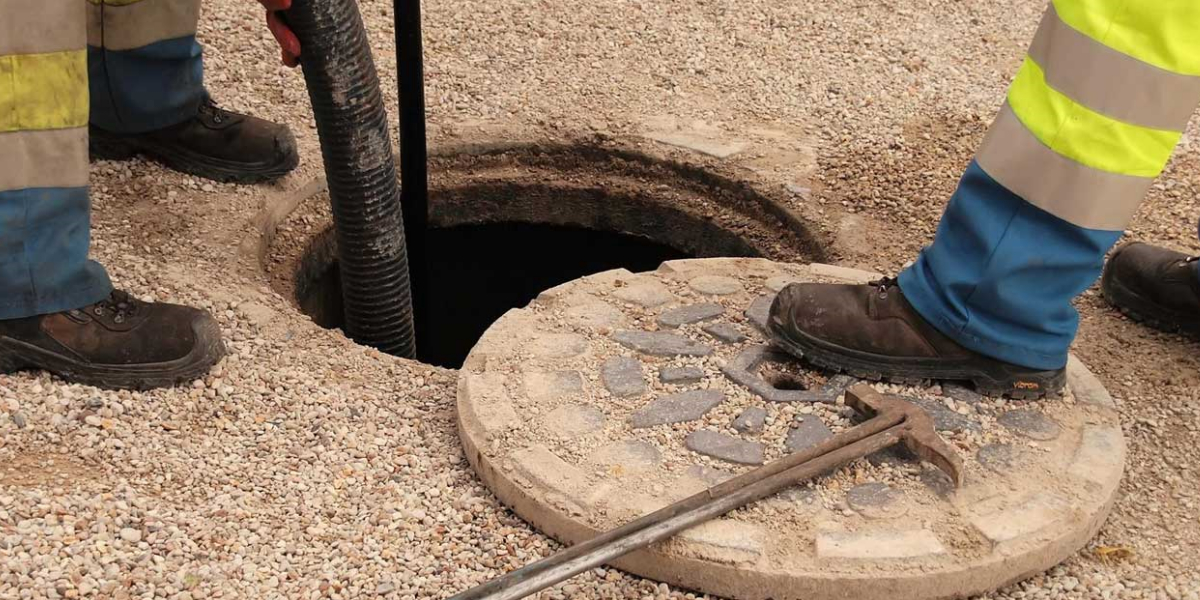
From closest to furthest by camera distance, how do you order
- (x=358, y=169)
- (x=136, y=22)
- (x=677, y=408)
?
(x=677, y=408), (x=358, y=169), (x=136, y=22)

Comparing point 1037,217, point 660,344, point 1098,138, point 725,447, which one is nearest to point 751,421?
point 725,447

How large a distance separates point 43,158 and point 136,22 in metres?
0.88

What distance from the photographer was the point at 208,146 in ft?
10.5

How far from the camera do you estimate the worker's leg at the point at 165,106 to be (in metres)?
3.00

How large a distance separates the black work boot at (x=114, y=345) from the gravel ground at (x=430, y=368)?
4 centimetres

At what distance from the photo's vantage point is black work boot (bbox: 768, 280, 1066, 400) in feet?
7.64

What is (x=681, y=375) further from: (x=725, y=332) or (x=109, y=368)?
(x=109, y=368)

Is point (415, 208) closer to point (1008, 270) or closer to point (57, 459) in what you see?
point (57, 459)

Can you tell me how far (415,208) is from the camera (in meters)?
3.38

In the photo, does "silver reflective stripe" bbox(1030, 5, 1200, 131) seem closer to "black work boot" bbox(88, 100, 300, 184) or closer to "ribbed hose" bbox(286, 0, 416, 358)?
"ribbed hose" bbox(286, 0, 416, 358)

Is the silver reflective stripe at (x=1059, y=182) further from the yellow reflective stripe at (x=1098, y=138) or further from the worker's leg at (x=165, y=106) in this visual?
the worker's leg at (x=165, y=106)

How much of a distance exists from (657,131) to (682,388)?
1479 mm

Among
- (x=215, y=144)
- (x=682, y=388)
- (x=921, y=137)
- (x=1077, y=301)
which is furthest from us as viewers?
(x=921, y=137)

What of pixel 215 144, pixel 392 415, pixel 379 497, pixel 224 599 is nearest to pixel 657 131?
pixel 215 144
